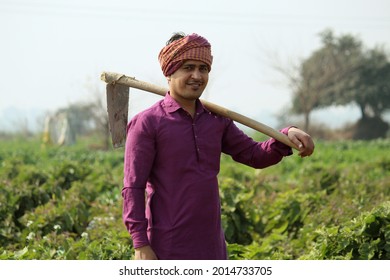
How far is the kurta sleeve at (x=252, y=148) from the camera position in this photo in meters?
3.17

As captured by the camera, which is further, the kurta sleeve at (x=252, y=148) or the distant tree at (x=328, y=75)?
the distant tree at (x=328, y=75)

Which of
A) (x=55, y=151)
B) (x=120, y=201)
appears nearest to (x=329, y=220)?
(x=120, y=201)

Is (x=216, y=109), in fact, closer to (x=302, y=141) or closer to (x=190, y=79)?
(x=190, y=79)

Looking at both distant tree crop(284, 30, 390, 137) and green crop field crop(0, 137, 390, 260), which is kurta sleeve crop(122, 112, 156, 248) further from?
distant tree crop(284, 30, 390, 137)

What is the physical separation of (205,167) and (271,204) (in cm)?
403

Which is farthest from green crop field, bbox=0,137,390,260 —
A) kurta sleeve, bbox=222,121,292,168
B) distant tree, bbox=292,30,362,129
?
distant tree, bbox=292,30,362,129

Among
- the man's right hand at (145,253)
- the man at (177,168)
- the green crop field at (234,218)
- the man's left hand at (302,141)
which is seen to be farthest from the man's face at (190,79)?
the green crop field at (234,218)

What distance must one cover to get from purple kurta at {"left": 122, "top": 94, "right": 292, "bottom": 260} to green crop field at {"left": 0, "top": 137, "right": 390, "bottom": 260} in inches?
57.9

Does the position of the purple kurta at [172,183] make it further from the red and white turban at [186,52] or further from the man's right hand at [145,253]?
the red and white turban at [186,52]

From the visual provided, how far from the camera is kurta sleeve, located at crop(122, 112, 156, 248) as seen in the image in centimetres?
295

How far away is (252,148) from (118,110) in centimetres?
68

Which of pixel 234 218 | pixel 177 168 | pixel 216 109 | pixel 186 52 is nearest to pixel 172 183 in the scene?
pixel 177 168
